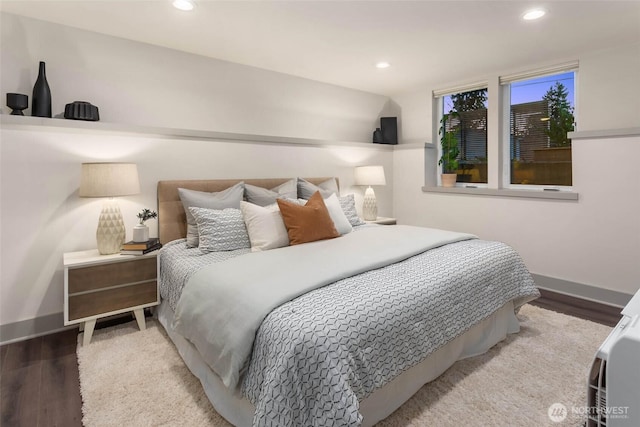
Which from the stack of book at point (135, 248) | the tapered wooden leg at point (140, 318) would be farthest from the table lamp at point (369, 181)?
the tapered wooden leg at point (140, 318)

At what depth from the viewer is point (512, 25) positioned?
2.70m

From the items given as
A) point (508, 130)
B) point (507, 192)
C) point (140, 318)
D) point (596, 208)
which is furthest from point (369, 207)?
point (140, 318)

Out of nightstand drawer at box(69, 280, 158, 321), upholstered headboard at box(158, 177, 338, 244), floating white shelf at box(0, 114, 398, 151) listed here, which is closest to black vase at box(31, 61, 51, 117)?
floating white shelf at box(0, 114, 398, 151)

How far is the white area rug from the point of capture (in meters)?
1.69

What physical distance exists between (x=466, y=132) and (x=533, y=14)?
1978 mm

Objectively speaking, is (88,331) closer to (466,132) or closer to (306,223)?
(306,223)

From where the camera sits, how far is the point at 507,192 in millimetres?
3834

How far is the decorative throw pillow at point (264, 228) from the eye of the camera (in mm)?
2617

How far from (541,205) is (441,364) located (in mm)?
2456

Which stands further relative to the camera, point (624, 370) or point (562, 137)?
point (562, 137)

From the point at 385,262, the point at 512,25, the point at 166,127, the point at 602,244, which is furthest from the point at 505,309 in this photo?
the point at 166,127

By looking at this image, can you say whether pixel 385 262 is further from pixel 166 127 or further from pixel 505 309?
pixel 166 127

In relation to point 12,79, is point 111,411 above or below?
below

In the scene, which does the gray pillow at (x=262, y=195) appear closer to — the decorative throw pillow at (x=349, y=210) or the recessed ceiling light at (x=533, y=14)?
the decorative throw pillow at (x=349, y=210)
